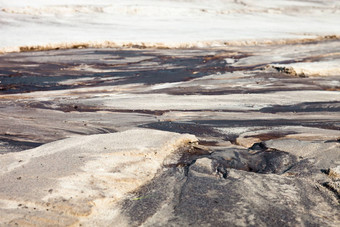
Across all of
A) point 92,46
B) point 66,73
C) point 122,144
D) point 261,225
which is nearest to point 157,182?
point 122,144

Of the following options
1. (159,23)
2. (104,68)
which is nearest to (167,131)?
(104,68)

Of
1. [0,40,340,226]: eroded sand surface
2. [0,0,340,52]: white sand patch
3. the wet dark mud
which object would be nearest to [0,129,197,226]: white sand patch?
[0,40,340,226]: eroded sand surface

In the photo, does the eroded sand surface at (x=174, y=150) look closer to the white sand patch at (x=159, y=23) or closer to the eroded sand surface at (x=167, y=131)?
the eroded sand surface at (x=167, y=131)

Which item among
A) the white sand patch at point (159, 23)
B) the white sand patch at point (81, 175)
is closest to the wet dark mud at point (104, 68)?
the white sand patch at point (159, 23)

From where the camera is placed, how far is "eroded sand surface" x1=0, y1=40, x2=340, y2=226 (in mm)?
3879

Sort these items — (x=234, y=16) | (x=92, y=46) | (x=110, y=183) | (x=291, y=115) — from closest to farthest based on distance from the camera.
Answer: (x=110, y=183) < (x=291, y=115) < (x=92, y=46) < (x=234, y=16)

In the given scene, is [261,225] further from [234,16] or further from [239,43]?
[234,16]

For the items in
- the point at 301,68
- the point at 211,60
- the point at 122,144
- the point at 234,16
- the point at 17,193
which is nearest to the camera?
the point at 17,193

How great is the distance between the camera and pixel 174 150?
17.9 ft

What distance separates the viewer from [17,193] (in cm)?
395

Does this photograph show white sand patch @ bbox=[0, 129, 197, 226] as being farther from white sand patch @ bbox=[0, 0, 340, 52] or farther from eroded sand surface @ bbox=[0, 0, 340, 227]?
white sand patch @ bbox=[0, 0, 340, 52]

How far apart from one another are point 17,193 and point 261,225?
69.3 inches

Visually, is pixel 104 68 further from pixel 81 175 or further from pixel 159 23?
pixel 81 175

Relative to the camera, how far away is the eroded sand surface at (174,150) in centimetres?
388
